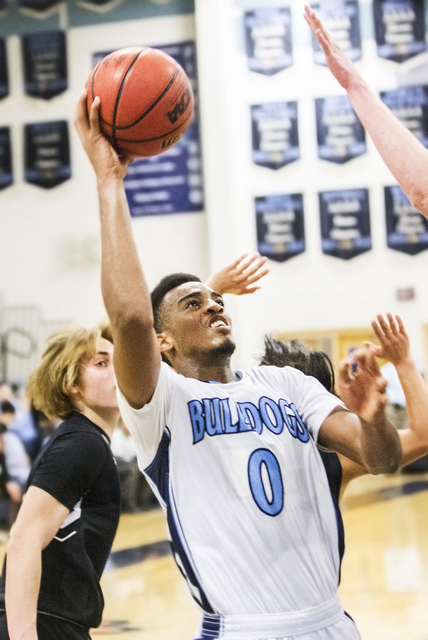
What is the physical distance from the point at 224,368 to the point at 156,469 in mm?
361

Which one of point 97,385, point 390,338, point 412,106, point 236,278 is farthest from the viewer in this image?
point 412,106

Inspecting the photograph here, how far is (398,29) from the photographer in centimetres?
1158

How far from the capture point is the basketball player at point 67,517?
2094 millimetres

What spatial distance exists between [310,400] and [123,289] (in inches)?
27.9

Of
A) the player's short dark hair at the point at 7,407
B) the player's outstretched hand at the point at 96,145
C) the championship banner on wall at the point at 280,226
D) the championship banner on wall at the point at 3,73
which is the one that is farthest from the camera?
the championship banner on wall at the point at 3,73

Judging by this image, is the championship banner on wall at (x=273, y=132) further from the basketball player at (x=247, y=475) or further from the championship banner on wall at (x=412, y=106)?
the basketball player at (x=247, y=475)

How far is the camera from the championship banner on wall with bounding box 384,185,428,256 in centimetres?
1162

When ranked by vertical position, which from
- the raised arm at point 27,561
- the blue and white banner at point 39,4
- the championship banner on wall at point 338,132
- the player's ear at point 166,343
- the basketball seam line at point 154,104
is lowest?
the raised arm at point 27,561

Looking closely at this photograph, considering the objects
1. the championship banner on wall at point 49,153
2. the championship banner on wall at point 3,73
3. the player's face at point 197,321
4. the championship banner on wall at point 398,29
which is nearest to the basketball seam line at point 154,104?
the player's face at point 197,321

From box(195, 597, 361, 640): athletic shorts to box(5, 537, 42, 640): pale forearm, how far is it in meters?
0.45

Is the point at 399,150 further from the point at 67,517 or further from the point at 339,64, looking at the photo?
the point at 67,517

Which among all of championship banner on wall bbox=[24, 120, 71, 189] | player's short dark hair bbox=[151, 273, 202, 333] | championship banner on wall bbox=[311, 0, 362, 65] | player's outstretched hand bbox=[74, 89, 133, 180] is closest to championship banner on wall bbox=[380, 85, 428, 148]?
championship banner on wall bbox=[311, 0, 362, 65]

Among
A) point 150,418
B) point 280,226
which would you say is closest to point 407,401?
point 150,418

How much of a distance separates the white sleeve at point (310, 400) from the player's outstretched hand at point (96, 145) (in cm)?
77
